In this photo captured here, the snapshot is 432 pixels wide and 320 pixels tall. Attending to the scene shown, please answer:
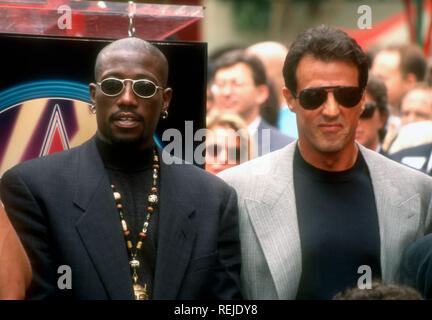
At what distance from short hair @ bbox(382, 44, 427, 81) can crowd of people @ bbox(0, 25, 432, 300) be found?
4.53 m

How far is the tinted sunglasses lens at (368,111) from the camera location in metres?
5.53

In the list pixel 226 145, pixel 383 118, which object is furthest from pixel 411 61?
pixel 226 145

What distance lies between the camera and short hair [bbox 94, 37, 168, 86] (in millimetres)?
3557

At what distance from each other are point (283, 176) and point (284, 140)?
0.68 metres

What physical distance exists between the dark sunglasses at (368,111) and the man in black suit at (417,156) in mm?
340

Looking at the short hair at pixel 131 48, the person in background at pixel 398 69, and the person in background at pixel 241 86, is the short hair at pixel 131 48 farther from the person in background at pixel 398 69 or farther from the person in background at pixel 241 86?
the person in background at pixel 398 69

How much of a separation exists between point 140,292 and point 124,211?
37 cm

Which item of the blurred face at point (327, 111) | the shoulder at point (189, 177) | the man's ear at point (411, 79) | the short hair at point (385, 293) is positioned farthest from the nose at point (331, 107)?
the man's ear at point (411, 79)

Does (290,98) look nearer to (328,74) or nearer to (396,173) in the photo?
(328,74)

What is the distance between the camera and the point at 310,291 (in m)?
3.72

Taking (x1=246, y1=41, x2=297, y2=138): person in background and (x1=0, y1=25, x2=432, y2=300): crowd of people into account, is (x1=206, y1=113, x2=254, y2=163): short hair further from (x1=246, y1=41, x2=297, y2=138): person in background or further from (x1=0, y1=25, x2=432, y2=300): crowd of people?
(x1=246, y1=41, x2=297, y2=138): person in background

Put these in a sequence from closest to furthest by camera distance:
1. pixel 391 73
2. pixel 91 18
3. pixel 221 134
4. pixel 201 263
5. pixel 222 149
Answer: pixel 201 263 < pixel 91 18 < pixel 222 149 < pixel 221 134 < pixel 391 73

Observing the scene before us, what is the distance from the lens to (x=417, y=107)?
7320 mm
